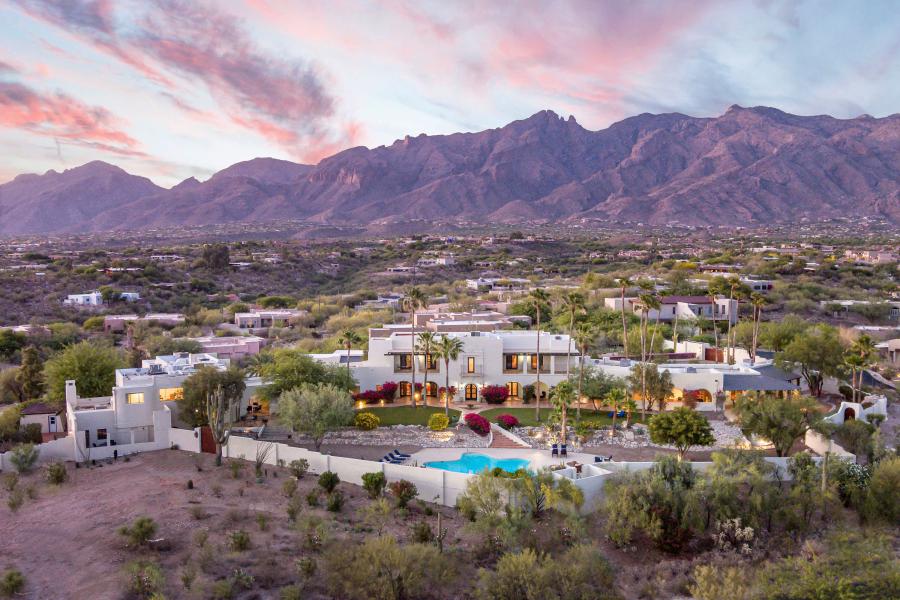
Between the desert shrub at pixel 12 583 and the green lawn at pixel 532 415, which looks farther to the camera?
the green lawn at pixel 532 415

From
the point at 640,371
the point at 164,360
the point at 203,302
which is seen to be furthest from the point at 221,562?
the point at 203,302

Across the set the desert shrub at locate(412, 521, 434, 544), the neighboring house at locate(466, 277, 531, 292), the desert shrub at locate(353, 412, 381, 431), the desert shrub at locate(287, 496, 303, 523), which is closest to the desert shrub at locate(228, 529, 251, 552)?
the desert shrub at locate(287, 496, 303, 523)

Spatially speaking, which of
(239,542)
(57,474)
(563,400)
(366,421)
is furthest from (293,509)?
(563,400)

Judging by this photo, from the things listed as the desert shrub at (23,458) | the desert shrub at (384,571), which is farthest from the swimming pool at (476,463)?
the desert shrub at (23,458)

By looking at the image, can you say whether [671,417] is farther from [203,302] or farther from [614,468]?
[203,302]

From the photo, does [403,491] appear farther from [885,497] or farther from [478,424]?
[885,497]

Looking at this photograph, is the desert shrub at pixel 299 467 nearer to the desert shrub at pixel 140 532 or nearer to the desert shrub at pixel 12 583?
the desert shrub at pixel 140 532
